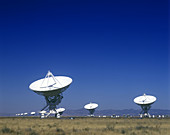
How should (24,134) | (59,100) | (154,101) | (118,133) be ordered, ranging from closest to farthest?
(24,134) → (118,133) → (59,100) → (154,101)

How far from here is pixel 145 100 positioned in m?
71.2

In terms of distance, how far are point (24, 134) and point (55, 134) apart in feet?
8.08

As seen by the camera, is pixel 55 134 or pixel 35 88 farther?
pixel 35 88

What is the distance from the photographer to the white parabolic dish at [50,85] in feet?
161

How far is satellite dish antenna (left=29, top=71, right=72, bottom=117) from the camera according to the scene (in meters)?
49.3

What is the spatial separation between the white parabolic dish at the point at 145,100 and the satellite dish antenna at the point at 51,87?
2564cm

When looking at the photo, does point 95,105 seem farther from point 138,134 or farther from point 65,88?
point 138,134

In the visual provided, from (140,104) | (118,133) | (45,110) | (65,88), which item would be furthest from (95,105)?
(118,133)

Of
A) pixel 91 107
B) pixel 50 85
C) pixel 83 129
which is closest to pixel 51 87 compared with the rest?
pixel 50 85

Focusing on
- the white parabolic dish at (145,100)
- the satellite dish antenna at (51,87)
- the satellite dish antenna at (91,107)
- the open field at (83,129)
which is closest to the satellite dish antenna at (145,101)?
the white parabolic dish at (145,100)

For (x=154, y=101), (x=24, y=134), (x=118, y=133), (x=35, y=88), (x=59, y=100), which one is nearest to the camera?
(x=24, y=134)

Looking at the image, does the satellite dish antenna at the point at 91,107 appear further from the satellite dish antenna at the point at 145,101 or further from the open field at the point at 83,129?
the open field at the point at 83,129

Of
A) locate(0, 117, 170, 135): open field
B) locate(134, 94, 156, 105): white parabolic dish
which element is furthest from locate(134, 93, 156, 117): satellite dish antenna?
locate(0, 117, 170, 135): open field

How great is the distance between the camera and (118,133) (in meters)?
22.7
